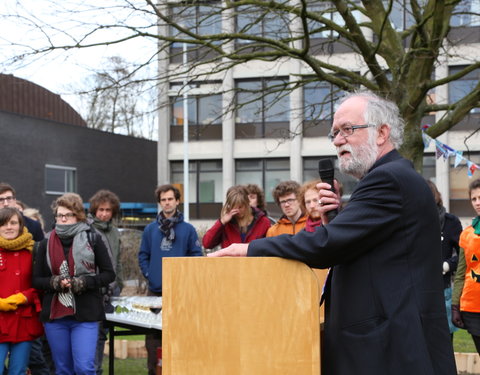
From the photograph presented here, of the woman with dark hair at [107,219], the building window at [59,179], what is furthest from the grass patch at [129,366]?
the building window at [59,179]

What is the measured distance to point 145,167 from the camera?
42875mm

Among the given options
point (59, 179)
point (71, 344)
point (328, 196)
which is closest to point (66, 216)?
point (71, 344)

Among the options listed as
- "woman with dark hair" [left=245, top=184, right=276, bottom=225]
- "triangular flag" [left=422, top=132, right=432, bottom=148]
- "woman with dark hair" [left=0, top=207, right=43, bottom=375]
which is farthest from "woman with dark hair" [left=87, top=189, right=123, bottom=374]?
"triangular flag" [left=422, top=132, right=432, bottom=148]

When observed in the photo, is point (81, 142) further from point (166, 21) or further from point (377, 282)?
point (377, 282)

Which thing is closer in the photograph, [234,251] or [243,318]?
[243,318]

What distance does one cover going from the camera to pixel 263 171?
3594cm

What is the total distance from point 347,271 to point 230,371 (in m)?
0.59

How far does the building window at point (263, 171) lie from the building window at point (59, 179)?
8.12 m

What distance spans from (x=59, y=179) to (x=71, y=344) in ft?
95.8

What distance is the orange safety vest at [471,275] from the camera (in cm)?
625

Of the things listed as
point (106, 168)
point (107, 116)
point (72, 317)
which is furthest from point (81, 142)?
point (72, 317)

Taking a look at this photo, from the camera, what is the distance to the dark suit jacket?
269cm

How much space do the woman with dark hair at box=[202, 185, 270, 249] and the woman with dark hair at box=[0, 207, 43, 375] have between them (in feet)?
6.18

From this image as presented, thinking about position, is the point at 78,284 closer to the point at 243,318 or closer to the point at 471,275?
the point at 471,275
